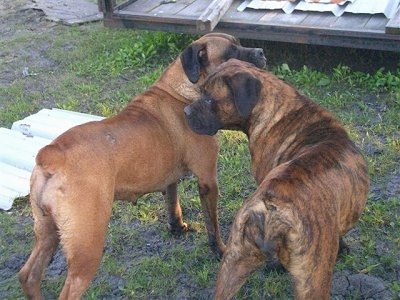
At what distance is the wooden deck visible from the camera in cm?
676

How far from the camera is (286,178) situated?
3131mm

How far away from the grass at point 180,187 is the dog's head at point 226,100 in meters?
1.08

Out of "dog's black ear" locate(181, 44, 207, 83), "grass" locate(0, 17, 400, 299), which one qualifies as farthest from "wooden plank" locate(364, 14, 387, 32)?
"dog's black ear" locate(181, 44, 207, 83)

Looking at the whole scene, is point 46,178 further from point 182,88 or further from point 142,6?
point 142,6

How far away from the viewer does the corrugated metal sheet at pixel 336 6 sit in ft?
23.7

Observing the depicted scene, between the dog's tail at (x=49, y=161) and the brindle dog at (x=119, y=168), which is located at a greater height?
the dog's tail at (x=49, y=161)

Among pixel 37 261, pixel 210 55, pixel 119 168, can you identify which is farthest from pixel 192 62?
pixel 37 261

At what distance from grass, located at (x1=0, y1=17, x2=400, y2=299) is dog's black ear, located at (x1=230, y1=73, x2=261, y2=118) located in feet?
3.96

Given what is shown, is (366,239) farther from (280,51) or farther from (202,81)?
(280,51)

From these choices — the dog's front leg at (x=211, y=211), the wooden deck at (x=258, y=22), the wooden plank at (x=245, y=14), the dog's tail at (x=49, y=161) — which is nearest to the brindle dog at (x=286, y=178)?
the dog's front leg at (x=211, y=211)

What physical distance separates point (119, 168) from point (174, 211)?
1060 millimetres

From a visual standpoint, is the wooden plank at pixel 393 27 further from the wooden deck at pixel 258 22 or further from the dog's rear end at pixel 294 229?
the dog's rear end at pixel 294 229

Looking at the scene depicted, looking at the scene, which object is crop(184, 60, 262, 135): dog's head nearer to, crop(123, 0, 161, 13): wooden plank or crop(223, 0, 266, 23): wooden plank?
crop(223, 0, 266, 23): wooden plank

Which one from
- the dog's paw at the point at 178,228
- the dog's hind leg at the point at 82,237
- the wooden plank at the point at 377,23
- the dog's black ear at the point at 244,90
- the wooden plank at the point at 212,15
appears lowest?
the dog's paw at the point at 178,228
